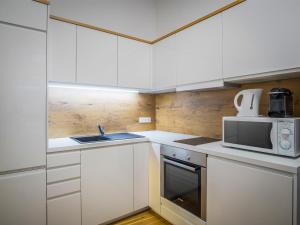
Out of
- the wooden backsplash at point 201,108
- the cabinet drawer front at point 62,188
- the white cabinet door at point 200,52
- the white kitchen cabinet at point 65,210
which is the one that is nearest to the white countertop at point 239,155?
the cabinet drawer front at point 62,188

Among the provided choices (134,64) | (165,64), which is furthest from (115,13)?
(165,64)

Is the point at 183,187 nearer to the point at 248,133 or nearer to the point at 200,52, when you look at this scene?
the point at 248,133

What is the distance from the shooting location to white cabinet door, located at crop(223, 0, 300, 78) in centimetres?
127

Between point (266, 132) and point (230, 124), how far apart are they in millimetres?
290

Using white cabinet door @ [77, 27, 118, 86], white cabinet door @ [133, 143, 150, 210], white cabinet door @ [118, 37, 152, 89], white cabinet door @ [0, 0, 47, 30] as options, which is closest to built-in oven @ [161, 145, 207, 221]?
white cabinet door @ [133, 143, 150, 210]

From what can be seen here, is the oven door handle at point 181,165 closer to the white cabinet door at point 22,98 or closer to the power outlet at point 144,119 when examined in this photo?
the power outlet at point 144,119

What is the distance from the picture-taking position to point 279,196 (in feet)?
3.56

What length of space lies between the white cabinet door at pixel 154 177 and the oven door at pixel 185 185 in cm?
9

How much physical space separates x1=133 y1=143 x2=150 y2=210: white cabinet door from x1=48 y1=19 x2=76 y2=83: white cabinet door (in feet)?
3.46

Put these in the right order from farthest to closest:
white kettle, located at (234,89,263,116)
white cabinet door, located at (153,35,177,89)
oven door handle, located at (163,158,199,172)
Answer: white cabinet door, located at (153,35,177,89) < oven door handle, located at (163,158,199,172) < white kettle, located at (234,89,263,116)

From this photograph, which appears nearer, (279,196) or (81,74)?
(279,196)

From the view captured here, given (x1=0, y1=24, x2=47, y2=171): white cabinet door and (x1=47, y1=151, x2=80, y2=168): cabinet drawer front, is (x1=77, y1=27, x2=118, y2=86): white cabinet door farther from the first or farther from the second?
(x1=47, y1=151, x2=80, y2=168): cabinet drawer front

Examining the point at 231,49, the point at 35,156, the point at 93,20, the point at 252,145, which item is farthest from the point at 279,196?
the point at 93,20

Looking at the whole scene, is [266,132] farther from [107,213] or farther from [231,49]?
[107,213]
